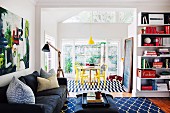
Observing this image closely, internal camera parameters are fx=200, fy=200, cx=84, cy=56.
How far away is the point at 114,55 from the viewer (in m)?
9.91

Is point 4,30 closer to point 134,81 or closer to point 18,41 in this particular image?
point 18,41

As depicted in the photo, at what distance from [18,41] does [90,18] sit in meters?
5.90

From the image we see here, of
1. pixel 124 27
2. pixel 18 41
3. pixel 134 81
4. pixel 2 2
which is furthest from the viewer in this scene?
pixel 124 27

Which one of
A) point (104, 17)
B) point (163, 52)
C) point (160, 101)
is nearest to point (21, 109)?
point (160, 101)

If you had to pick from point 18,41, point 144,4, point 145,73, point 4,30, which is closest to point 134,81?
point 145,73

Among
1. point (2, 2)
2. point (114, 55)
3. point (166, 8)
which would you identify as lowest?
point (114, 55)

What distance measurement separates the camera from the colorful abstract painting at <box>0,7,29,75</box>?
135 inches

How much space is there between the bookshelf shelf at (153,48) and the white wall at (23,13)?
309 cm

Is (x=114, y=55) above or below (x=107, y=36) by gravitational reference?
below

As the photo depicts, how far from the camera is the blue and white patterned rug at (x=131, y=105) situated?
4512 mm

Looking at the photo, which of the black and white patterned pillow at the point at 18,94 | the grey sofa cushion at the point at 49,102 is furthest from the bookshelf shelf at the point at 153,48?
the black and white patterned pillow at the point at 18,94

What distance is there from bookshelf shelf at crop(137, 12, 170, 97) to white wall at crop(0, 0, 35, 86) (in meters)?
3.09

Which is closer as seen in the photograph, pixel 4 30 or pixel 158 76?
pixel 4 30

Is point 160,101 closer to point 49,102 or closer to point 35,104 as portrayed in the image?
point 49,102
